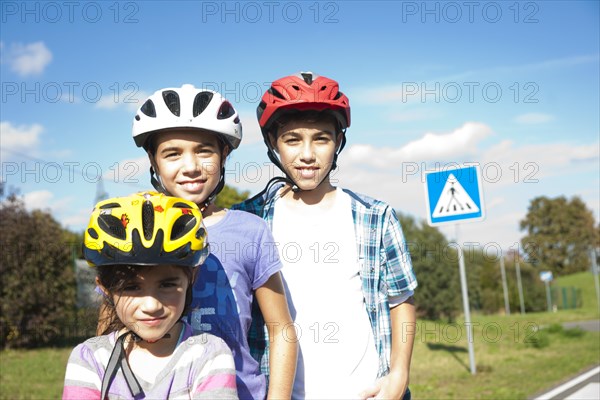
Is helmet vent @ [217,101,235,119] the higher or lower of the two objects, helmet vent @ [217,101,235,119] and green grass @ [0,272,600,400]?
the higher

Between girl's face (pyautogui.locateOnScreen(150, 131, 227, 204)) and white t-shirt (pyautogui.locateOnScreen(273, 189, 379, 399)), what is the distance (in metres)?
0.49

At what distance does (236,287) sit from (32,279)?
54.7ft

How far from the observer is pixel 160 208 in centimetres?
244

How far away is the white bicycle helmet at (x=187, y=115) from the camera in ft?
9.70

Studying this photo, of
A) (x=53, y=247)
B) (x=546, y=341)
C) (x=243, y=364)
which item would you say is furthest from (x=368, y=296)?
(x=53, y=247)

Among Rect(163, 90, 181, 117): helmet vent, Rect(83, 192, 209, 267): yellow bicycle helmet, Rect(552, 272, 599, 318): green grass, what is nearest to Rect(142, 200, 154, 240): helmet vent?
Rect(83, 192, 209, 267): yellow bicycle helmet

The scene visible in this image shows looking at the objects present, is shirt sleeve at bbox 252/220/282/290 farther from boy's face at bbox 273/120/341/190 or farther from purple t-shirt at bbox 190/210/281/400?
boy's face at bbox 273/120/341/190

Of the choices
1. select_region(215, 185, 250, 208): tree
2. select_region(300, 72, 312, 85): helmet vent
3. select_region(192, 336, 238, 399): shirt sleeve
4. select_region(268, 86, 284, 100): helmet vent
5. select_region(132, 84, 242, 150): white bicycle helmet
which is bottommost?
select_region(192, 336, 238, 399): shirt sleeve

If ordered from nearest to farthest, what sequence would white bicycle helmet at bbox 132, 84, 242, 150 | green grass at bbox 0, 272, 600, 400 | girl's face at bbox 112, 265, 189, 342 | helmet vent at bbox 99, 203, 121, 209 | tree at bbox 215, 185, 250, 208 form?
girl's face at bbox 112, 265, 189, 342
helmet vent at bbox 99, 203, 121, 209
white bicycle helmet at bbox 132, 84, 242, 150
green grass at bbox 0, 272, 600, 400
tree at bbox 215, 185, 250, 208

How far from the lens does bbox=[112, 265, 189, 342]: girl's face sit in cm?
232

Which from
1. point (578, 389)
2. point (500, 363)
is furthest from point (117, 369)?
point (500, 363)

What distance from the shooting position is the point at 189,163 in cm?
287

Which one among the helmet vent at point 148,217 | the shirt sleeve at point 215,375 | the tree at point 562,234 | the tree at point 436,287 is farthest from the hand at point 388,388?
the tree at point 562,234

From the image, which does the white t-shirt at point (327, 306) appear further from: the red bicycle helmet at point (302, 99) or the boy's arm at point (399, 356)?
the red bicycle helmet at point (302, 99)
